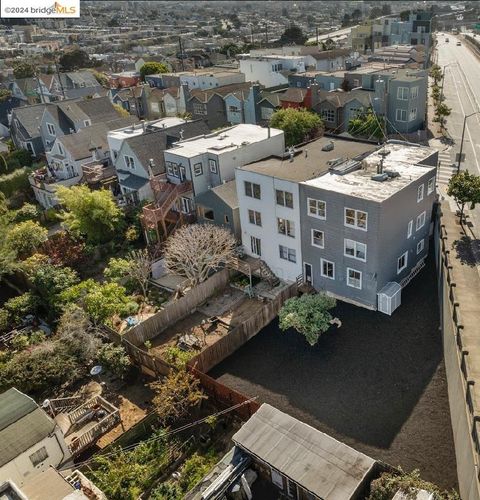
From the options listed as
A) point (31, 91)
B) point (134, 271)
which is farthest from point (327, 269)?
point (31, 91)

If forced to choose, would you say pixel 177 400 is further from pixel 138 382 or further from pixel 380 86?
pixel 380 86

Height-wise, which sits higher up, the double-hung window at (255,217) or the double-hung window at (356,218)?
the double-hung window at (356,218)

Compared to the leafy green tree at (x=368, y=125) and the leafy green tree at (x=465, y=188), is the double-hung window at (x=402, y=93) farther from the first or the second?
the leafy green tree at (x=465, y=188)

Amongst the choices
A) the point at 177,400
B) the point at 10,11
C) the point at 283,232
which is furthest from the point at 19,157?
the point at 177,400

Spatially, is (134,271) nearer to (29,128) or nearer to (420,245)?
(420,245)

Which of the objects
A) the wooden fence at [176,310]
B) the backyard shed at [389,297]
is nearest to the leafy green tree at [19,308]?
the wooden fence at [176,310]
